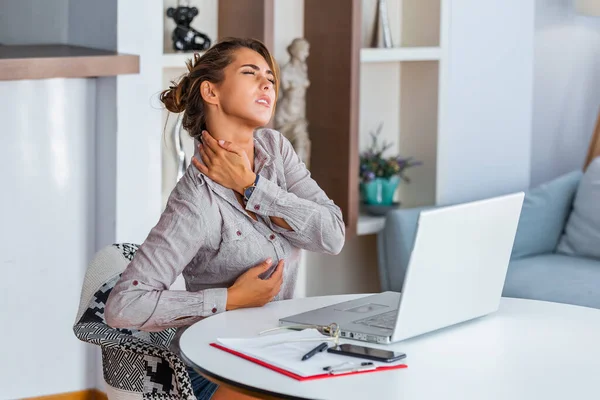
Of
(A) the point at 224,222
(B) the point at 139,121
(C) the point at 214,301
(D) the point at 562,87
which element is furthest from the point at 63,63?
(D) the point at 562,87

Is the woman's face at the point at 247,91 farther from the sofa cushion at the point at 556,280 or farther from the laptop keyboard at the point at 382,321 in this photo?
the sofa cushion at the point at 556,280

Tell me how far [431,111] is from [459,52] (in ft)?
0.78

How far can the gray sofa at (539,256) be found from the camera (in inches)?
127

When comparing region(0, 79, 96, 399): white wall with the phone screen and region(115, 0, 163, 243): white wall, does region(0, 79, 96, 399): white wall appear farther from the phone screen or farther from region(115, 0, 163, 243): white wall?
the phone screen

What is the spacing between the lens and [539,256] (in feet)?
12.1

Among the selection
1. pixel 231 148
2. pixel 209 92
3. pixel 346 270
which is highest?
pixel 209 92

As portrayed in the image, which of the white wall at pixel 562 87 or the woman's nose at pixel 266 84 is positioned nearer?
the woman's nose at pixel 266 84

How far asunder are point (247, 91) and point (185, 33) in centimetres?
131

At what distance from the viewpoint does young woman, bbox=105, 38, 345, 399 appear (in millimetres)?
1810

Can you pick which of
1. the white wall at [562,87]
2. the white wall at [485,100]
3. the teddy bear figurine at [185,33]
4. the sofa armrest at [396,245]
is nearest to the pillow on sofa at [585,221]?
the white wall at [485,100]

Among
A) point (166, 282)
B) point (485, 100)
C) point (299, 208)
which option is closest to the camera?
point (166, 282)

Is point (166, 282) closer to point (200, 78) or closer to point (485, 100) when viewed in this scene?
point (200, 78)

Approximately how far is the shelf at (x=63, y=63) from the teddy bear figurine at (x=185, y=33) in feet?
0.97

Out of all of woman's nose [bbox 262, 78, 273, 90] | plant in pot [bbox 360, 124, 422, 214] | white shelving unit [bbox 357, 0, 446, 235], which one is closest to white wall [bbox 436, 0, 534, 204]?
white shelving unit [bbox 357, 0, 446, 235]
